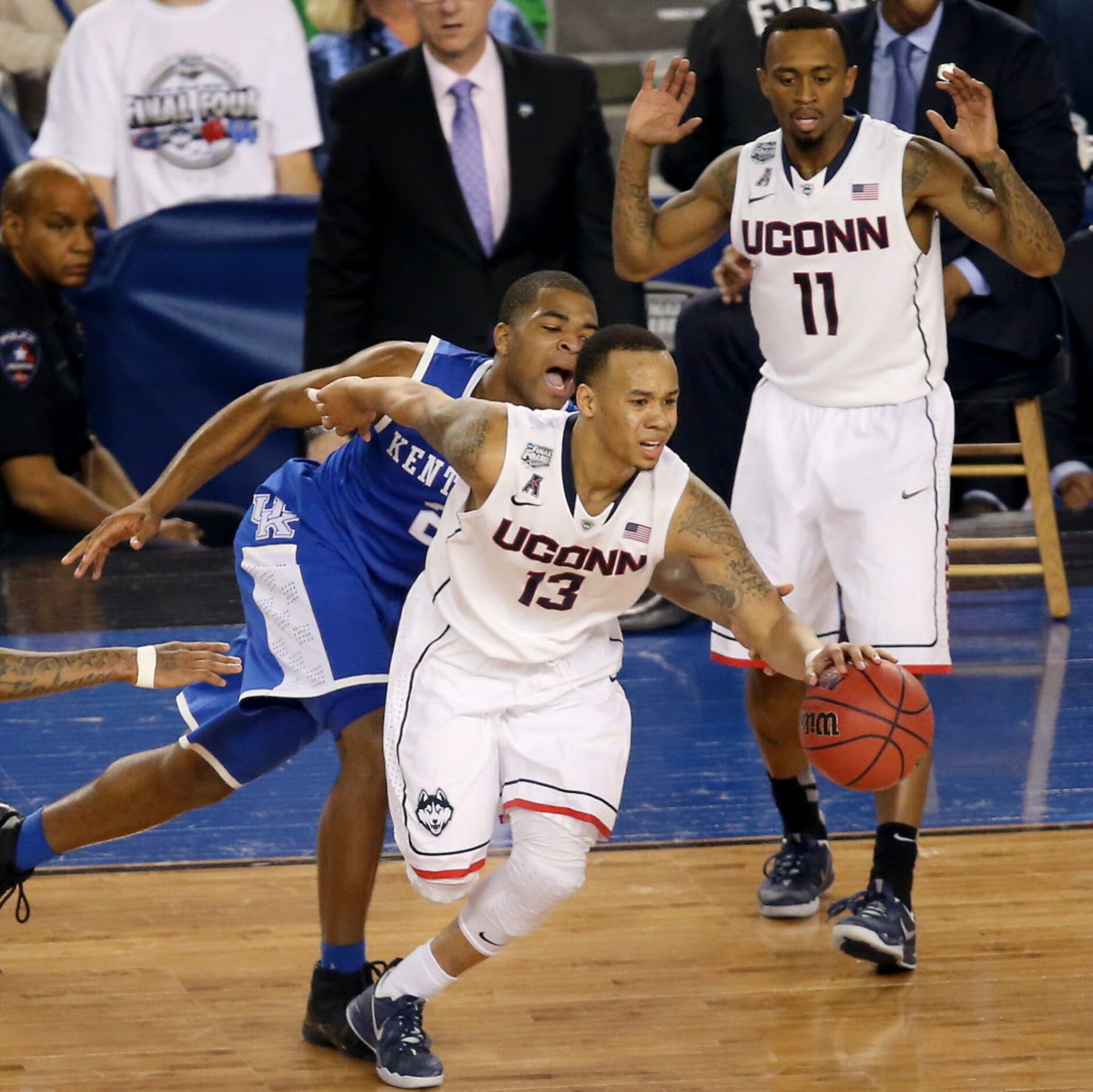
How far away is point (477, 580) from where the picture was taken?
3.68 metres

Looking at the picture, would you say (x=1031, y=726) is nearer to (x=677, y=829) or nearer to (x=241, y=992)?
(x=677, y=829)

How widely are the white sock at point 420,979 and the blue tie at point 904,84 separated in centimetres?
368

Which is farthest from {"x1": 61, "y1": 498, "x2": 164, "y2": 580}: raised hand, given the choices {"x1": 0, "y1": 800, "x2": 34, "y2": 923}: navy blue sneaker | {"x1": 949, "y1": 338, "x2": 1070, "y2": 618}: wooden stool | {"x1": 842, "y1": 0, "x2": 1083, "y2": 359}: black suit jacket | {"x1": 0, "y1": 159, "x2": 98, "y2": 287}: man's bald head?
{"x1": 0, "y1": 159, "x2": 98, "y2": 287}: man's bald head

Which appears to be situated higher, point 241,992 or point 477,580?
point 477,580

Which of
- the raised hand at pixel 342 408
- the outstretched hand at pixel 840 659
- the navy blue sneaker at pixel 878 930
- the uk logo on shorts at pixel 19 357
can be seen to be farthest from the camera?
the uk logo on shorts at pixel 19 357

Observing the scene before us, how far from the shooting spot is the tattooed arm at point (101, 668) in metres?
3.67

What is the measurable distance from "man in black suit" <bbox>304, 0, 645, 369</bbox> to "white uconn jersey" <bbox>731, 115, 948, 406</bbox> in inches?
79.2

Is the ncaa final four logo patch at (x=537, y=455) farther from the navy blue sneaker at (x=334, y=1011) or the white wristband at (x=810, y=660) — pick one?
the navy blue sneaker at (x=334, y=1011)

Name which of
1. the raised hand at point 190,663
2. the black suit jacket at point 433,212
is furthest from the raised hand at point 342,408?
the black suit jacket at point 433,212

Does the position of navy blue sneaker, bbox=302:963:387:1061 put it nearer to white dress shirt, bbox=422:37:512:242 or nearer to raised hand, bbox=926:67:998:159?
raised hand, bbox=926:67:998:159

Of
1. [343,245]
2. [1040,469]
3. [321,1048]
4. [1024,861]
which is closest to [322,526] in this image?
[321,1048]

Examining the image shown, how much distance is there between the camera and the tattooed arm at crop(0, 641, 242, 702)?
367 cm

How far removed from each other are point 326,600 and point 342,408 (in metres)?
0.39

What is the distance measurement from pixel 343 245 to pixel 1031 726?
2727 millimetres
